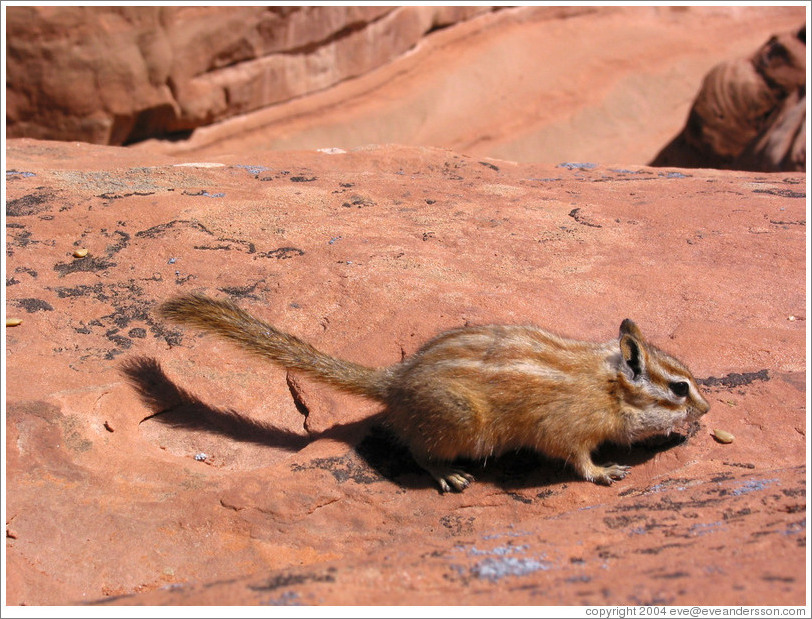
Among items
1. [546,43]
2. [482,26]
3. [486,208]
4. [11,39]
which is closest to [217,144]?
[11,39]

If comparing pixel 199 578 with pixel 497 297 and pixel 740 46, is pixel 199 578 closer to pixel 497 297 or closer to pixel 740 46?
pixel 497 297

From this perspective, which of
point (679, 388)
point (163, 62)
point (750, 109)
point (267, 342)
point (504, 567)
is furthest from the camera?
point (750, 109)

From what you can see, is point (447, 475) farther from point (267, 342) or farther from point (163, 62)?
point (163, 62)

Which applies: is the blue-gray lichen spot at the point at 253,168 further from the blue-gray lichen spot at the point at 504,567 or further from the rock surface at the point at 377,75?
the rock surface at the point at 377,75

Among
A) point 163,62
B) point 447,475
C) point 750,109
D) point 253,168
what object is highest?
point 163,62

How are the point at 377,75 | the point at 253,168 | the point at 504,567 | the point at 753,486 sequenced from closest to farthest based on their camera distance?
the point at 504,567
the point at 753,486
the point at 253,168
the point at 377,75

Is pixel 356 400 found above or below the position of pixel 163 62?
below

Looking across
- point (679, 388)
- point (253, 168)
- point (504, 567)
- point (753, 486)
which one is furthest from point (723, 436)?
point (253, 168)

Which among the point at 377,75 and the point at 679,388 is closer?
the point at 679,388
